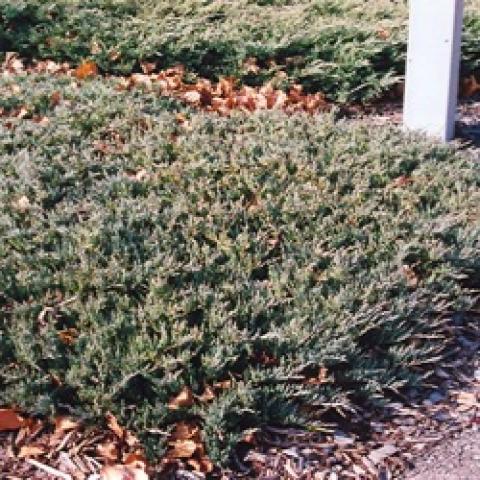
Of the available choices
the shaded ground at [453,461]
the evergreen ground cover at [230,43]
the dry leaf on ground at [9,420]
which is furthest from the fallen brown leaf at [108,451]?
the evergreen ground cover at [230,43]

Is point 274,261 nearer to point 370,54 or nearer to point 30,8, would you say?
point 370,54

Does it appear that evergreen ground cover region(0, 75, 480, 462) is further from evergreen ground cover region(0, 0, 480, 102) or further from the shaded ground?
evergreen ground cover region(0, 0, 480, 102)

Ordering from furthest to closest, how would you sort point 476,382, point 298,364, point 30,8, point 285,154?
point 30,8
point 285,154
point 476,382
point 298,364

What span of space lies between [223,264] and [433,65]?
222 centimetres

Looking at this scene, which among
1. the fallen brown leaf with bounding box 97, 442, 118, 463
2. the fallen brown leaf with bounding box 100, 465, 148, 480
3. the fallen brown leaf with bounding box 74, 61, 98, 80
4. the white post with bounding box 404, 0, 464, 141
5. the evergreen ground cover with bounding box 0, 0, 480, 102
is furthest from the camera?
the evergreen ground cover with bounding box 0, 0, 480, 102

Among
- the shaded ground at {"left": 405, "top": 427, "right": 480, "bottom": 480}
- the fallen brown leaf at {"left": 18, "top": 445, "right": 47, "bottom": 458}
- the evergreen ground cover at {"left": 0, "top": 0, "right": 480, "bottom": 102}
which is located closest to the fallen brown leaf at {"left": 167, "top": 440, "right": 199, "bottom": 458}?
the fallen brown leaf at {"left": 18, "top": 445, "right": 47, "bottom": 458}

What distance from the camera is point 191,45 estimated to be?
247 inches

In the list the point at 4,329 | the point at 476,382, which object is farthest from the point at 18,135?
the point at 476,382

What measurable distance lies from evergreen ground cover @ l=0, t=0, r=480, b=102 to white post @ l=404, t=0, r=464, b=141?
95 cm

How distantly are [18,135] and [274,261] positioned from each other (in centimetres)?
164

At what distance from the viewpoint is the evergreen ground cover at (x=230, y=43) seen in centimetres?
628

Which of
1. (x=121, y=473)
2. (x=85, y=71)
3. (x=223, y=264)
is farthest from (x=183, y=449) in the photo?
(x=85, y=71)

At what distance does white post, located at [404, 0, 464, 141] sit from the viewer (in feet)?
16.5

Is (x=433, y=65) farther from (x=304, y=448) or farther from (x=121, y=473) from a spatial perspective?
(x=121, y=473)
